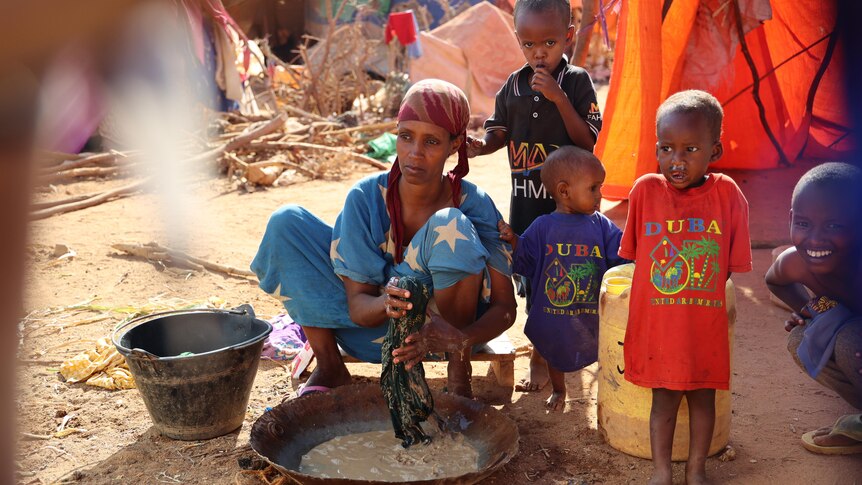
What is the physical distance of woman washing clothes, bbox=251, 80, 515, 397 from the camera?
2.61 metres

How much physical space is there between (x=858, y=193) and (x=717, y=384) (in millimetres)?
662

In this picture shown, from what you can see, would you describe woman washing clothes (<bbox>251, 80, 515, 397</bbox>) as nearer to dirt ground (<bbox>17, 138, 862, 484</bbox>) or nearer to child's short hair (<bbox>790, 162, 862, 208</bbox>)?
dirt ground (<bbox>17, 138, 862, 484</bbox>)

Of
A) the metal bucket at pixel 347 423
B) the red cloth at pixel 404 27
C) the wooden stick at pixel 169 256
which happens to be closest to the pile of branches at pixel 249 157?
the wooden stick at pixel 169 256

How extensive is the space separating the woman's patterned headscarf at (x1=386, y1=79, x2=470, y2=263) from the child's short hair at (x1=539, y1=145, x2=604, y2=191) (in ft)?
1.08

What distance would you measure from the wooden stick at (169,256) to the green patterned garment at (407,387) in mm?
2191

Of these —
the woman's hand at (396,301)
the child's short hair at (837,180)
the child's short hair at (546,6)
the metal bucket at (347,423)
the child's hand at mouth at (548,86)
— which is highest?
the child's short hair at (546,6)

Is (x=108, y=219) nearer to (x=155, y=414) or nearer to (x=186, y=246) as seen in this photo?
(x=186, y=246)

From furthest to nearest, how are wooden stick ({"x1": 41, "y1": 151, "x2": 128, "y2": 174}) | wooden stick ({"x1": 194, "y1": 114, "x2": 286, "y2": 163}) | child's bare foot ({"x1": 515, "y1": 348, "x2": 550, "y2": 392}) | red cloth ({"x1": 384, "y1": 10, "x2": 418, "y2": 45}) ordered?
red cloth ({"x1": 384, "y1": 10, "x2": 418, "y2": 45}) → wooden stick ({"x1": 194, "y1": 114, "x2": 286, "y2": 163}) → wooden stick ({"x1": 41, "y1": 151, "x2": 128, "y2": 174}) → child's bare foot ({"x1": 515, "y1": 348, "x2": 550, "y2": 392})

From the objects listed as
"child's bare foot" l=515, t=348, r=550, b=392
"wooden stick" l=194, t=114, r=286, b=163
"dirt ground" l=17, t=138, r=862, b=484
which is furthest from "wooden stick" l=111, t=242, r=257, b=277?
"wooden stick" l=194, t=114, r=286, b=163

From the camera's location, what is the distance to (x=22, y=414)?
9.12ft

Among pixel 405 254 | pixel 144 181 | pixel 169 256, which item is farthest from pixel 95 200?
pixel 405 254

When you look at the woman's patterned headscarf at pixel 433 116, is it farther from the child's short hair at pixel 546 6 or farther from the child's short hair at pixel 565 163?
the child's short hair at pixel 546 6

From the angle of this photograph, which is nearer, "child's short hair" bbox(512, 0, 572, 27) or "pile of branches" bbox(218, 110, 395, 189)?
"child's short hair" bbox(512, 0, 572, 27)

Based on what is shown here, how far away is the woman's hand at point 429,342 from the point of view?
235 cm
